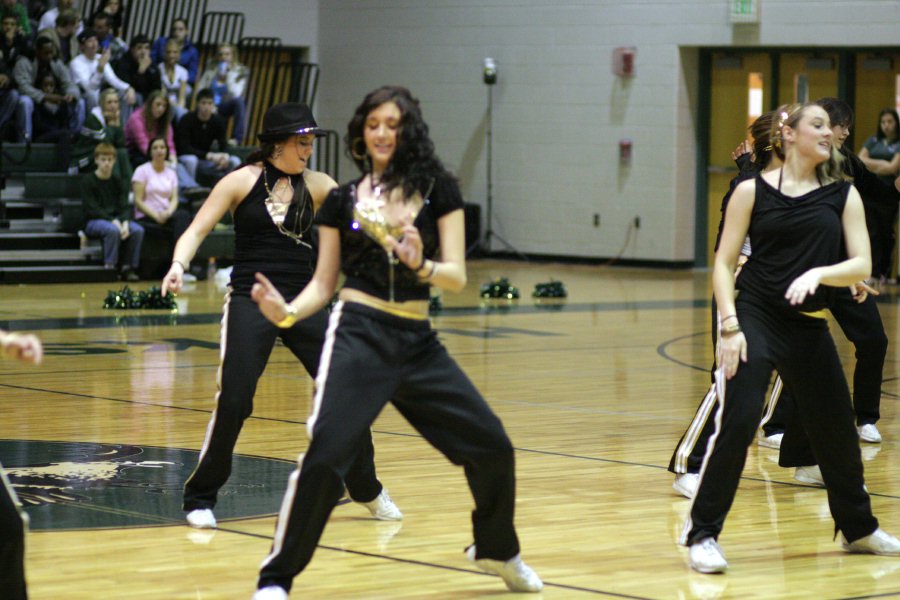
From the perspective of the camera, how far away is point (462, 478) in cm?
725

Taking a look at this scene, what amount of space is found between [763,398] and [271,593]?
6.27 ft

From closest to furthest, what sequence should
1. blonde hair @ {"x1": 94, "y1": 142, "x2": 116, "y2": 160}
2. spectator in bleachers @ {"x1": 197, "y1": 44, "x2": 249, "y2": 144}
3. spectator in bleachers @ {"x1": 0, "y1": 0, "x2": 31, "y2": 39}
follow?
blonde hair @ {"x1": 94, "y1": 142, "x2": 116, "y2": 160} < spectator in bleachers @ {"x1": 0, "y1": 0, "x2": 31, "y2": 39} < spectator in bleachers @ {"x1": 197, "y1": 44, "x2": 249, "y2": 144}

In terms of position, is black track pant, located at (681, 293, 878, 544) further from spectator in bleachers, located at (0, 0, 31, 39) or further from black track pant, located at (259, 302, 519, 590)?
spectator in bleachers, located at (0, 0, 31, 39)

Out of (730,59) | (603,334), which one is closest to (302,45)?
(730,59)

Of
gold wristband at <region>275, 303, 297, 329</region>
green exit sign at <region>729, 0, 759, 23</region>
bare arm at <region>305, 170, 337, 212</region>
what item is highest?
green exit sign at <region>729, 0, 759, 23</region>

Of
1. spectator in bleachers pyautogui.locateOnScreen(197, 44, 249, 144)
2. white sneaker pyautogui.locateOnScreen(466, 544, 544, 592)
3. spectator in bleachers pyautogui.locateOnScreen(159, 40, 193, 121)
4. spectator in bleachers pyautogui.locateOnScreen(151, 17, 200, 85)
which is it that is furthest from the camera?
spectator in bleachers pyautogui.locateOnScreen(197, 44, 249, 144)

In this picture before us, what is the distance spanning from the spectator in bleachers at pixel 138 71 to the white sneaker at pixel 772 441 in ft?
42.9

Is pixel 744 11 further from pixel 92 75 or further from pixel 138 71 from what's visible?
pixel 92 75

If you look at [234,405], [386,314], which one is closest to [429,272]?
[386,314]

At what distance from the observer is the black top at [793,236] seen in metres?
5.50

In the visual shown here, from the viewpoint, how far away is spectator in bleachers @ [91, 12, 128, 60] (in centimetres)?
1986

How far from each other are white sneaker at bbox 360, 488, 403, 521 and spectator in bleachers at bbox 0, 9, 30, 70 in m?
14.1

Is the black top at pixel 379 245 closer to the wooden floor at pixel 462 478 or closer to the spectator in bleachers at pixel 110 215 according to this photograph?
the wooden floor at pixel 462 478

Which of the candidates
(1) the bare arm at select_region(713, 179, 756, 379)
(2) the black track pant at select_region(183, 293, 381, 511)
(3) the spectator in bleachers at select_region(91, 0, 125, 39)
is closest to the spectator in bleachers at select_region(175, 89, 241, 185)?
(3) the spectator in bleachers at select_region(91, 0, 125, 39)
